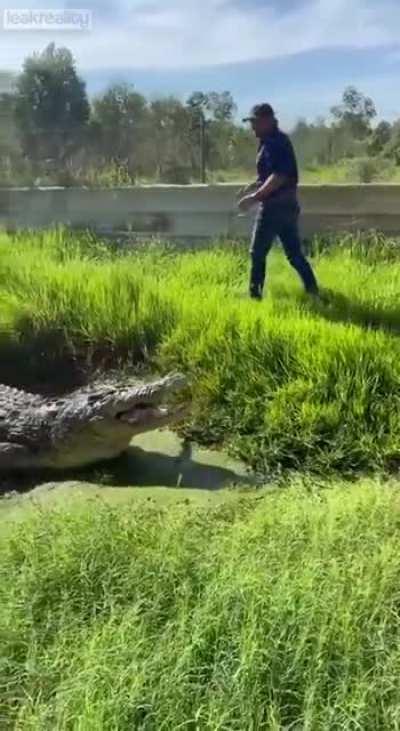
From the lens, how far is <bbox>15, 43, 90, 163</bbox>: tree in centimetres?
703

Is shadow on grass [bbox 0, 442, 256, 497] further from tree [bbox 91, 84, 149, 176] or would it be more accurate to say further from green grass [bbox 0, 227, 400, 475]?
tree [bbox 91, 84, 149, 176]

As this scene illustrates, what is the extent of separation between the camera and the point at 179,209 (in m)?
7.87

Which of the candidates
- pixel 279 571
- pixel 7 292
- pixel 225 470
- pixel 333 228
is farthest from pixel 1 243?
pixel 279 571

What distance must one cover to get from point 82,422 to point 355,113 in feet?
12.6

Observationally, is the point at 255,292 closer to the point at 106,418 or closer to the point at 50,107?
the point at 106,418

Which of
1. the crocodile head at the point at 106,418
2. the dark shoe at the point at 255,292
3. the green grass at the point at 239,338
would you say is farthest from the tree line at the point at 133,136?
the crocodile head at the point at 106,418

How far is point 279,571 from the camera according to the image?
Result: 7.48 ft

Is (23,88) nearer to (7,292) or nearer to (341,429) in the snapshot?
(7,292)

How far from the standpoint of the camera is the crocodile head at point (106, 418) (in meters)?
3.90

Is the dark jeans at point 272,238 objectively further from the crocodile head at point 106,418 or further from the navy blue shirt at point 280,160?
the crocodile head at point 106,418

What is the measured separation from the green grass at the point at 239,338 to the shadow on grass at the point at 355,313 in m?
0.01

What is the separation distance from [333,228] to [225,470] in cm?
397

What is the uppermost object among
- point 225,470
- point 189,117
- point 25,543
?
point 189,117

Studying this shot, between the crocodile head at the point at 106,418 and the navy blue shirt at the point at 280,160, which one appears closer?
the crocodile head at the point at 106,418
